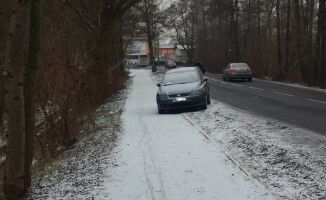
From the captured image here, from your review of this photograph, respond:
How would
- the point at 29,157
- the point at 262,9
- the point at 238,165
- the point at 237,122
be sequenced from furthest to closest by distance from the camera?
the point at 262,9 < the point at 237,122 < the point at 238,165 < the point at 29,157

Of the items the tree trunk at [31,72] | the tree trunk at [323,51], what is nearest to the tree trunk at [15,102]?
the tree trunk at [31,72]

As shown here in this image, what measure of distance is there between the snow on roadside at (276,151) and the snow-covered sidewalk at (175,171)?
0.32 m

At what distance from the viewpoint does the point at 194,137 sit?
9.55 metres

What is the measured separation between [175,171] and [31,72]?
281 centimetres

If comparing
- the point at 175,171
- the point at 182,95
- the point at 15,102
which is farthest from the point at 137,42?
the point at 15,102

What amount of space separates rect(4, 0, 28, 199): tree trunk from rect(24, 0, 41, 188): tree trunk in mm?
418

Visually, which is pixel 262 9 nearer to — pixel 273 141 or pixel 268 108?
pixel 268 108

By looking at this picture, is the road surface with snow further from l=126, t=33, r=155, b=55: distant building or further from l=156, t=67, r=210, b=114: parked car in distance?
l=126, t=33, r=155, b=55: distant building

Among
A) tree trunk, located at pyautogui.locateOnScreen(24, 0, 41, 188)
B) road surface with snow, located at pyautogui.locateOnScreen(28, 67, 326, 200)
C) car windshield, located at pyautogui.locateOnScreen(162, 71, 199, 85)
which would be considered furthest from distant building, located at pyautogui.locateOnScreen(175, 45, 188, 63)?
tree trunk, located at pyautogui.locateOnScreen(24, 0, 41, 188)

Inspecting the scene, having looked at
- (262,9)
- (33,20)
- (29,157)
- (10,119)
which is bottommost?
(29,157)

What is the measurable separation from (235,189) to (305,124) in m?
5.98

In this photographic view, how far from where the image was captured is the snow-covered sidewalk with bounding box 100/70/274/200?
18.2ft

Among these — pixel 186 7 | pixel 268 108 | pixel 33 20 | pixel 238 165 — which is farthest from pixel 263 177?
pixel 186 7

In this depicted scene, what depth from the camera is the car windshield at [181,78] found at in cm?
1590
